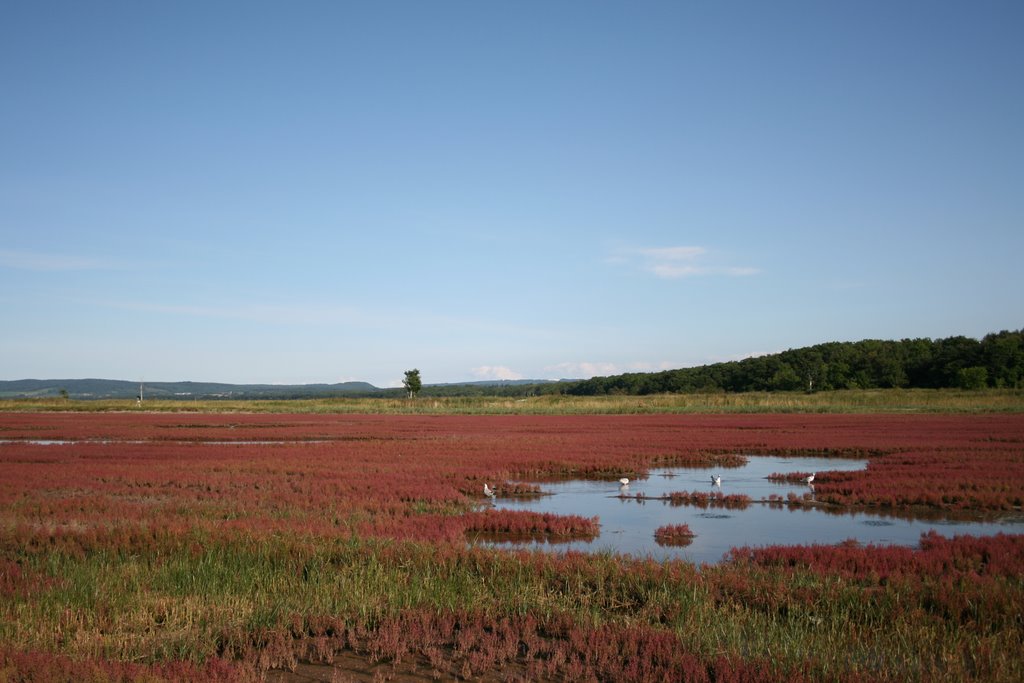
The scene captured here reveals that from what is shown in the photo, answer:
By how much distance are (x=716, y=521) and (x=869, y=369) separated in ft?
412

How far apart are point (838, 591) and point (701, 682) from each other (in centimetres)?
407

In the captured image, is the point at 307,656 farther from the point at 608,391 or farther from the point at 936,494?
the point at 608,391

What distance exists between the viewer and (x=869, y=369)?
12988 centimetres

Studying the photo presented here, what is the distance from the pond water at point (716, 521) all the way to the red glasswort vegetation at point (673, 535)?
6.3 inches

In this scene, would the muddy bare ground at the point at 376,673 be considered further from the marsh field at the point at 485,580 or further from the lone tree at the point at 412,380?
the lone tree at the point at 412,380

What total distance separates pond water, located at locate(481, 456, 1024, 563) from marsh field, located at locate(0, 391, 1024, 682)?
15cm

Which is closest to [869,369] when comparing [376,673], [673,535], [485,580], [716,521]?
[716,521]

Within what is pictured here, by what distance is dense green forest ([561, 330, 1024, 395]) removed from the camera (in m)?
112

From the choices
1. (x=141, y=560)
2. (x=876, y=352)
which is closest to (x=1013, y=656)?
(x=141, y=560)

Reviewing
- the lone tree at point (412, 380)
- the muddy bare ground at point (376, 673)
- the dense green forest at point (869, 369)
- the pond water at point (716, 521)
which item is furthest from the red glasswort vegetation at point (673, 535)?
the lone tree at point (412, 380)

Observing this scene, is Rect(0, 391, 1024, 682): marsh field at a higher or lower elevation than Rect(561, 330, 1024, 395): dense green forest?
lower

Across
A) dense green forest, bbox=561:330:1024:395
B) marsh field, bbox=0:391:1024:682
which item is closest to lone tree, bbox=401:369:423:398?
dense green forest, bbox=561:330:1024:395

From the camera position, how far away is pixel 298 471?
25.5 m

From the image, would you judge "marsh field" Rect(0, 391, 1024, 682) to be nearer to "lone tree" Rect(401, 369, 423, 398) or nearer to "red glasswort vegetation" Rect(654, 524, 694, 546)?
"red glasswort vegetation" Rect(654, 524, 694, 546)
